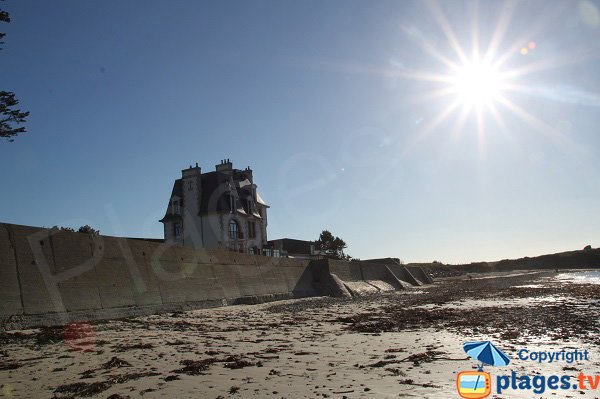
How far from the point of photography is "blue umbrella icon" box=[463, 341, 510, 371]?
6590mm

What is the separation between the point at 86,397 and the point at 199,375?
149 cm

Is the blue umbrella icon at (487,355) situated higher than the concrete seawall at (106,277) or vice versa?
the concrete seawall at (106,277)

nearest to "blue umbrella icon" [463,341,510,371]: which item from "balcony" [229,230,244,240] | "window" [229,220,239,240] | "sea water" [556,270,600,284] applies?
"window" [229,220,239,240]

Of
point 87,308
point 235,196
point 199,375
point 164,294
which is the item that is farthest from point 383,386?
point 235,196

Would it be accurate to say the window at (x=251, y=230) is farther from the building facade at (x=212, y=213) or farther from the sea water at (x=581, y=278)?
the sea water at (x=581, y=278)

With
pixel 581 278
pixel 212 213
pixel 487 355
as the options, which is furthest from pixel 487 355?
pixel 581 278

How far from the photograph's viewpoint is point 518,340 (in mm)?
9008

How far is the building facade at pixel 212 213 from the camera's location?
4634 centimetres

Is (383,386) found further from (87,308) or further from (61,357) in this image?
(87,308)

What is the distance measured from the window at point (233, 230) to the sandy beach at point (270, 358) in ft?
111

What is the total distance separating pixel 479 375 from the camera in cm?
595

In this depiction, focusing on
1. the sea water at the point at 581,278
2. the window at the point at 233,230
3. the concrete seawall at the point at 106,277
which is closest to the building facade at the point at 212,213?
the window at the point at 233,230

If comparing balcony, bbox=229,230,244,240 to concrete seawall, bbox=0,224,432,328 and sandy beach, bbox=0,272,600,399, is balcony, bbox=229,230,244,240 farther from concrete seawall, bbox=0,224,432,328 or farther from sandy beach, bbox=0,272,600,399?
sandy beach, bbox=0,272,600,399

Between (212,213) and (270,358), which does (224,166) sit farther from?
(270,358)
